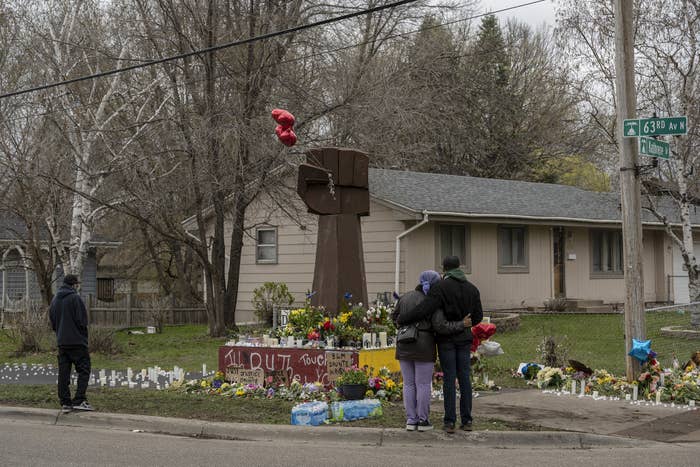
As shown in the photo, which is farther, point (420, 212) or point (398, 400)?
point (420, 212)

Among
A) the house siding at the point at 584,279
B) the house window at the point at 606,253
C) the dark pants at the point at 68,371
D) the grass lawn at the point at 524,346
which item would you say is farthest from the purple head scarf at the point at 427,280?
the house window at the point at 606,253

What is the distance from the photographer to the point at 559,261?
93.5ft

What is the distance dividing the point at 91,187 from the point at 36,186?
159 inches

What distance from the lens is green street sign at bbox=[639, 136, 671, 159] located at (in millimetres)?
12305

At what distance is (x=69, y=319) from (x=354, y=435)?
438 centimetres

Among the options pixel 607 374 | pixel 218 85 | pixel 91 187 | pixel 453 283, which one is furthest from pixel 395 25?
pixel 453 283

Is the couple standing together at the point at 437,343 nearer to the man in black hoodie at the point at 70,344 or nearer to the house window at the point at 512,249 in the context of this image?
the man in black hoodie at the point at 70,344

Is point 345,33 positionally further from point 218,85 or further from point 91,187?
point 91,187

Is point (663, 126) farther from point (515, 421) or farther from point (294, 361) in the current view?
point (294, 361)

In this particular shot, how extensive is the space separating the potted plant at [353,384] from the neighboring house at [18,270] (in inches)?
793

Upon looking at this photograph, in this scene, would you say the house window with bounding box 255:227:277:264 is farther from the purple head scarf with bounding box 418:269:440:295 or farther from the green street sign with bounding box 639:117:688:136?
the purple head scarf with bounding box 418:269:440:295

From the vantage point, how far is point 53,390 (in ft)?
44.3

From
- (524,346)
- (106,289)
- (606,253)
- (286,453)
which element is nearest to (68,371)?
(286,453)

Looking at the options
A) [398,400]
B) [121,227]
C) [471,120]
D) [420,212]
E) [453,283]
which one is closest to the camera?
[453,283]
